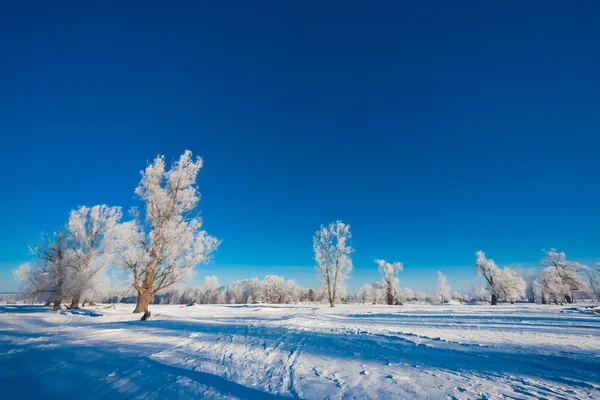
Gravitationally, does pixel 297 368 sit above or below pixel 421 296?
above

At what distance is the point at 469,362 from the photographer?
16.3ft

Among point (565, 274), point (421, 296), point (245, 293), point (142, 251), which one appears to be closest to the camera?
point (142, 251)

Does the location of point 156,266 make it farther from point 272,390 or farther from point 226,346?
point 272,390

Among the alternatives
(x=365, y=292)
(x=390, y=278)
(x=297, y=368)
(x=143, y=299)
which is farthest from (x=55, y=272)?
(x=365, y=292)

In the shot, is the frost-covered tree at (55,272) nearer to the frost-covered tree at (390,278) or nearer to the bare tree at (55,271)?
the bare tree at (55,271)

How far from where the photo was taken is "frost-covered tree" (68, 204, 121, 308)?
20.4 meters

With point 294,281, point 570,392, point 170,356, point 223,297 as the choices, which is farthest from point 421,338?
point 223,297

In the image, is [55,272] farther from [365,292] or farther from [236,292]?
[365,292]

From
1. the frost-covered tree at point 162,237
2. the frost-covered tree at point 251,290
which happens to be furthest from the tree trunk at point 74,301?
the frost-covered tree at point 251,290

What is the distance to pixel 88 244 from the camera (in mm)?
21844

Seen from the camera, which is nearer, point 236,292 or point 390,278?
point 390,278

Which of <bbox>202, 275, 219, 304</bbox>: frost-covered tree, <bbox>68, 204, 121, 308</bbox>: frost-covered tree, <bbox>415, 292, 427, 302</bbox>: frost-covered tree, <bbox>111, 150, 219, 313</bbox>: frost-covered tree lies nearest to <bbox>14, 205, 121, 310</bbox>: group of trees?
<bbox>68, 204, 121, 308</bbox>: frost-covered tree

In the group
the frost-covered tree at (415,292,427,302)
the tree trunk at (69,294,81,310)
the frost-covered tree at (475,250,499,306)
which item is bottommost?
the frost-covered tree at (415,292,427,302)

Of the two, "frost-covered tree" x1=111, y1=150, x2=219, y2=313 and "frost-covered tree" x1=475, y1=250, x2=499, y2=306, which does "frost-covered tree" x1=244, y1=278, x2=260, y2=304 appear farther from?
"frost-covered tree" x1=111, y1=150, x2=219, y2=313
